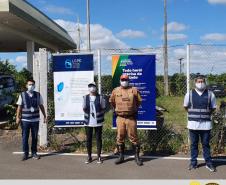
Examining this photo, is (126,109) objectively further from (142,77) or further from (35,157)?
(35,157)

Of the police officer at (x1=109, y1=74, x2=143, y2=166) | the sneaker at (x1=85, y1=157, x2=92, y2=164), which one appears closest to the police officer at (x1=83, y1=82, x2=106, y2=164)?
the sneaker at (x1=85, y1=157, x2=92, y2=164)

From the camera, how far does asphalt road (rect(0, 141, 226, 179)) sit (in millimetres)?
8055

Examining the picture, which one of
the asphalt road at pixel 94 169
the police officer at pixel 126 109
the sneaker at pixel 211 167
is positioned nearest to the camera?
the asphalt road at pixel 94 169

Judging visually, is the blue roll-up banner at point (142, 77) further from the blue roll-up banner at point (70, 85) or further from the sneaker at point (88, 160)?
the sneaker at point (88, 160)

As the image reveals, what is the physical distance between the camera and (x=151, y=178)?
25.8ft

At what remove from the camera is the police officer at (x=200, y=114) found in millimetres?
8484

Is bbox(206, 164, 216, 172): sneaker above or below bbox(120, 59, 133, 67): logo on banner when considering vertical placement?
below

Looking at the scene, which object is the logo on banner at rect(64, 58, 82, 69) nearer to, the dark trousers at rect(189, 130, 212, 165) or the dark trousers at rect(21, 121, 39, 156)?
the dark trousers at rect(21, 121, 39, 156)

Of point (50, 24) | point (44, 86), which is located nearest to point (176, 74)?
point (44, 86)

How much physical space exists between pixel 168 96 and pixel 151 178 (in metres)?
4.51

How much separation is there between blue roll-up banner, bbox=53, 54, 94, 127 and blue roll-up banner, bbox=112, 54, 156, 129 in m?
0.70

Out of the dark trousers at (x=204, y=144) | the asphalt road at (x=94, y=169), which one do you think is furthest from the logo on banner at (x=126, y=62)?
the dark trousers at (x=204, y=144)

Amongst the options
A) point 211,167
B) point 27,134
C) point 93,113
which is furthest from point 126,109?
point 27,134

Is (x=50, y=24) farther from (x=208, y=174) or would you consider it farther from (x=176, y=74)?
(x=208, y=174)
